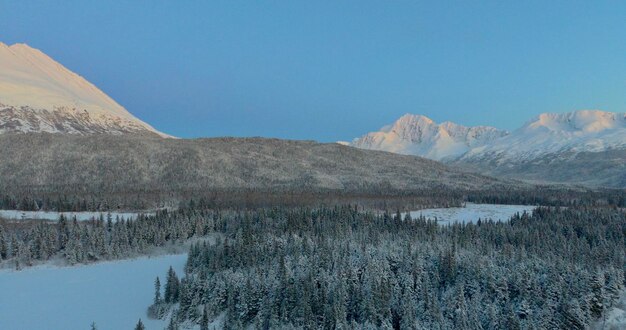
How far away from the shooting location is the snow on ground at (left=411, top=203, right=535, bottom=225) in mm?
156500

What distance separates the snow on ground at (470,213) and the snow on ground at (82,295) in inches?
Answer: 3474

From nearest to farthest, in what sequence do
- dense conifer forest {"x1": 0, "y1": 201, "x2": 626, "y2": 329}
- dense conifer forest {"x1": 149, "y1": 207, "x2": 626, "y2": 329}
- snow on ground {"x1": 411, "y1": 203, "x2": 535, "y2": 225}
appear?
dense conifer forest {"x1": 149, "y1": 207, "x2": 626, "y2": 329}, dense conifer forest {"x1": 0, "y1": 201, "x2": 626, "y2": 329}, snow on ground {"x1": 411, "y1": 203, "x2": 535, "y2": 225}

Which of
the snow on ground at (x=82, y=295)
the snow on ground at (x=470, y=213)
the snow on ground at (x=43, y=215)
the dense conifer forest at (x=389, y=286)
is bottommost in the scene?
the snow on ground at (x=82, y=295)

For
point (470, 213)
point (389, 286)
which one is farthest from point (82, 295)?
point (470, 213)

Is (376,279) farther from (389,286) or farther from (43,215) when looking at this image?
(43,215)

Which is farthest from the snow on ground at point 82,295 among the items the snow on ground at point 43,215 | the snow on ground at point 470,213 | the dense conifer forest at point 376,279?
the snow on ground at point 470,213

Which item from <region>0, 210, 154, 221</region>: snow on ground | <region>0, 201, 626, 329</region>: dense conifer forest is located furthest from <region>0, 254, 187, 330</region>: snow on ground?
<region>0, 210, 154, 221</region>: snow on ground

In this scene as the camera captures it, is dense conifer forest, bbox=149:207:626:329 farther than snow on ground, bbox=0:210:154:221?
No

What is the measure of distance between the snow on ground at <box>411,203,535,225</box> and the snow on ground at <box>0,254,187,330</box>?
88237mm

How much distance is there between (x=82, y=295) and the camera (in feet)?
261

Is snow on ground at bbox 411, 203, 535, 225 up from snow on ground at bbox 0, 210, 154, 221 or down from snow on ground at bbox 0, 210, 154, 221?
up

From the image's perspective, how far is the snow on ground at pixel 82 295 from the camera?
229ft

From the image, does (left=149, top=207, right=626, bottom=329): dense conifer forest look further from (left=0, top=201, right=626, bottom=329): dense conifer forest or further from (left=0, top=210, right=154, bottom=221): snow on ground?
(left=0, top=210, right=154, bottom=221): snow on ground

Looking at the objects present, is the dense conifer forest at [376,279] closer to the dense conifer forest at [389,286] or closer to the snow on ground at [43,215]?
the dense conifer forest at [389,286]
